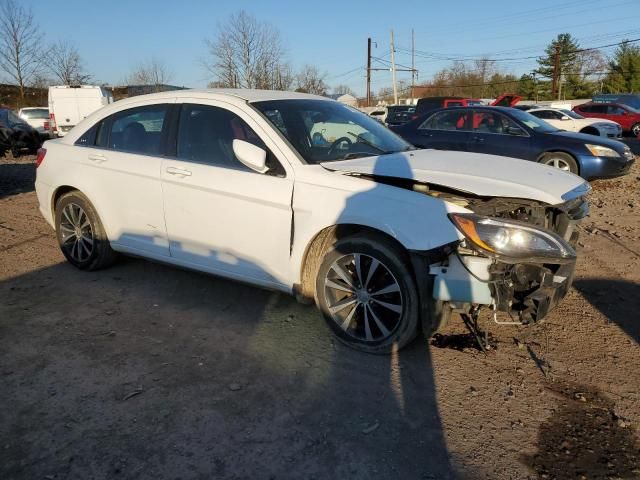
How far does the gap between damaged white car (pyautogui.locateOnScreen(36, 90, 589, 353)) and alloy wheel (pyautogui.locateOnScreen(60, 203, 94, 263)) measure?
49mm

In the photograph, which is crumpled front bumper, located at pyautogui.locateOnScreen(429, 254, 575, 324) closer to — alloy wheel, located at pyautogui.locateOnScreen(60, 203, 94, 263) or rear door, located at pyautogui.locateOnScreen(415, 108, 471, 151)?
alloy wheel, located at pyautogui.locateOnScreen(60, 203, 94, 263)

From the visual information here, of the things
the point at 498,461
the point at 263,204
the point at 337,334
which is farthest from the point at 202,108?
the point at 498,461

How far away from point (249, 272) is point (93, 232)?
189 cm

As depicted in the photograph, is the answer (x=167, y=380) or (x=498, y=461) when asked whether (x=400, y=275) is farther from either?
(x=167, y=380)

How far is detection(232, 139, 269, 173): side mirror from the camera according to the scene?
11.8 ft

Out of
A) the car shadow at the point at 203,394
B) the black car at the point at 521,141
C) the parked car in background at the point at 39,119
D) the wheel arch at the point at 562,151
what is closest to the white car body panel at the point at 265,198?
the car shadow at the point at 203,394

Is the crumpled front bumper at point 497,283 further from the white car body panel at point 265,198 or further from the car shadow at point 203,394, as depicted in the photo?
the car shadow at point 203,394

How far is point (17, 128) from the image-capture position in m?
16.5

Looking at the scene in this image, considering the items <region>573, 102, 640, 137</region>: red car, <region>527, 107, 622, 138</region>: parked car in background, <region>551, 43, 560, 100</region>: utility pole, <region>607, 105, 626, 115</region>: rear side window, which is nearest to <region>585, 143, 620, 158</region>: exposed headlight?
<region>527, 107, 622, 138</region>: parked car in background

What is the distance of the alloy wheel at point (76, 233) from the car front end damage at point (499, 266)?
11.2 feet

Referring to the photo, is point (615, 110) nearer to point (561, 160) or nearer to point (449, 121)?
point (561, 160)

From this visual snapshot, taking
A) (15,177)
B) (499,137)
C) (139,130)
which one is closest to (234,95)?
(139,130)

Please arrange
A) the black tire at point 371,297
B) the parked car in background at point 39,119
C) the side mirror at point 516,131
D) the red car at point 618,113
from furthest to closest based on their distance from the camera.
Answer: the red car at point 618,113 < the parked car in background at point 39,119 < the side mirror at point 516,131 < the black tire at point 371,297

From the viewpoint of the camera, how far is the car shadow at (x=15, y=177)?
A: 10016mm
